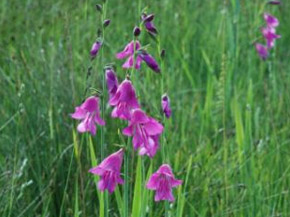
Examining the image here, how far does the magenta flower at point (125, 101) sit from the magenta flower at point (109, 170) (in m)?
0.12

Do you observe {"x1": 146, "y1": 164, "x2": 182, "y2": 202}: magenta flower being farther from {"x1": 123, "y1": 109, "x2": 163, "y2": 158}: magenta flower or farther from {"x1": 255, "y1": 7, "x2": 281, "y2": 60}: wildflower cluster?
{"x1": 255, "y1": 7, "x2": 281, "y2": 60}: wildflower cluster

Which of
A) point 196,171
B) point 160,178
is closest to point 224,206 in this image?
point 196,171

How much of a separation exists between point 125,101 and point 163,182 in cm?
31

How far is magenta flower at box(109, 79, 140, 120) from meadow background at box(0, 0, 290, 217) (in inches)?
2.4

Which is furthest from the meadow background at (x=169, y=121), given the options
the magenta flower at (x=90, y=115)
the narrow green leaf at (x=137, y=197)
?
the magenta flower at (x=90, y=115)

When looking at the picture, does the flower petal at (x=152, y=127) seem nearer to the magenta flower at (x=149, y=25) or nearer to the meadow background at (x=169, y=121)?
the meadow background at (x=169, y=121)

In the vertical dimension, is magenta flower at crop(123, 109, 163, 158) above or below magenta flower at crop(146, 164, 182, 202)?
above

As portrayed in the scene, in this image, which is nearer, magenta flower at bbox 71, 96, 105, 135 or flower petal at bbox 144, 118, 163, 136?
flower petal at bbox 144, 118, 163, 136

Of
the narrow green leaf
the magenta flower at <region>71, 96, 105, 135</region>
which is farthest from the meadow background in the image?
the magenta flower at <region>71, 96, 105, 135</region>

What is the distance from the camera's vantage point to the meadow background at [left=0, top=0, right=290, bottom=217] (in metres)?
2.57

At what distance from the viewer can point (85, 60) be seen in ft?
12.9

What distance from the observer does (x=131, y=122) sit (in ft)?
5.72

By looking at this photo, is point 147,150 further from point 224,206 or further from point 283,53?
point 283,53

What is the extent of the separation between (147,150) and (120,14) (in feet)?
10.7
